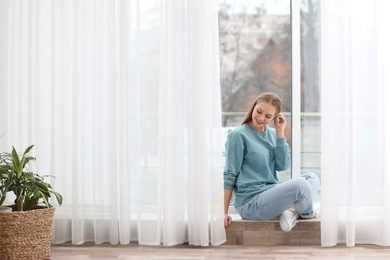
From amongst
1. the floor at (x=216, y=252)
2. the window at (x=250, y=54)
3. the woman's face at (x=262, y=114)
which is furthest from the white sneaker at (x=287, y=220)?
the window at (x=250, y=54)

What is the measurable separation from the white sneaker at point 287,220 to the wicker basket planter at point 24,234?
139 cm

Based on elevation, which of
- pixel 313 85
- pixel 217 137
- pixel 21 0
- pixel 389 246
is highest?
pixel 21 0

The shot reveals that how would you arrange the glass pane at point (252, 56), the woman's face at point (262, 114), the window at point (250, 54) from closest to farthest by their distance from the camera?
the woman's face at point (262, 114)
the window at point (250, 54)
the glass pane at point (252, 56)

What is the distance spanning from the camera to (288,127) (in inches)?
153

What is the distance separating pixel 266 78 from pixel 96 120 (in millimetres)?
3119

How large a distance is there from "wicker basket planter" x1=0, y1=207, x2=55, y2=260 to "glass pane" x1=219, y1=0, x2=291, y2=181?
295cm

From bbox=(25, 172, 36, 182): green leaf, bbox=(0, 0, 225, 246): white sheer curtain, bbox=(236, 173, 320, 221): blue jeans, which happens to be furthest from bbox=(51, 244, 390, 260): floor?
bbox=(25, 172, 36, 182): green leaf

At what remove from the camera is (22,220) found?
8.45 ft

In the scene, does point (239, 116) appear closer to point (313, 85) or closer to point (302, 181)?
point (313, 85)

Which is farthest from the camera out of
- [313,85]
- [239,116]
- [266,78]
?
[266,78]

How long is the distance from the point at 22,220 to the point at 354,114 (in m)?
2.03

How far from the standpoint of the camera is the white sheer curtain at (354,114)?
295 centimetres

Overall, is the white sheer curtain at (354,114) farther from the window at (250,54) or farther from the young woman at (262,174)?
the window at (250,54)

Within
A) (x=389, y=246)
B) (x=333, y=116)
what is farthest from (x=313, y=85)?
(x=389, y=246)
